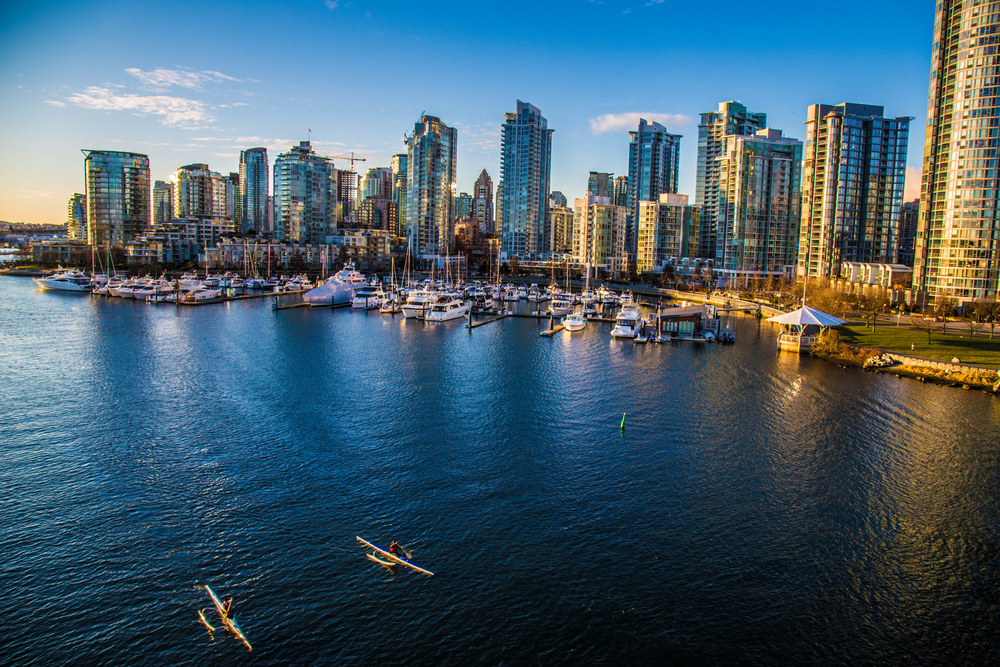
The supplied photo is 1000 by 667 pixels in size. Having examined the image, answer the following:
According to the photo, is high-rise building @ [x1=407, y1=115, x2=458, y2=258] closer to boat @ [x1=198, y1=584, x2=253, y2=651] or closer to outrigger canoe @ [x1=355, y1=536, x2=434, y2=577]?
outrigger canoe @ [x1=355, y1=536, x2=434, y2=577]

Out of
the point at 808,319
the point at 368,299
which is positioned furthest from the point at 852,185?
the point at 368,299

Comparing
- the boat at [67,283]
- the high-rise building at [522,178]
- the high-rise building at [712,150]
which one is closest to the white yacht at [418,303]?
the boat at [67,283]

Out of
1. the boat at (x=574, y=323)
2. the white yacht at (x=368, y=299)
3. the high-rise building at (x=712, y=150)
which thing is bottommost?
the boat at (x=574, y=323)

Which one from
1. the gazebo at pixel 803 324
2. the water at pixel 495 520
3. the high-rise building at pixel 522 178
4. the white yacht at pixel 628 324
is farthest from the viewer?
the high-rise building at pixel 522 178

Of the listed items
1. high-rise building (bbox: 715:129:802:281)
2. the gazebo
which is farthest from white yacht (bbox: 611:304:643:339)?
high-rise building (bbox: 715:129:802:281)

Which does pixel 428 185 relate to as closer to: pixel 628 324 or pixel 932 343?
pixel 628 324

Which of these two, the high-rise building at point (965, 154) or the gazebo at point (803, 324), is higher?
the high-rise building at point (965, 154)

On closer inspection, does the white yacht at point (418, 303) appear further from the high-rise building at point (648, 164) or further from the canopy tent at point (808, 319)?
the high-rise building at point (648, 164)
